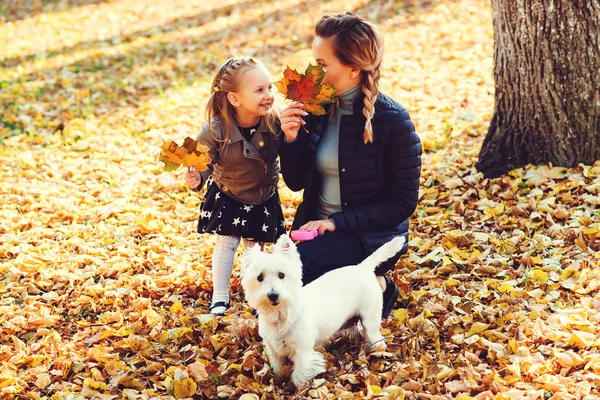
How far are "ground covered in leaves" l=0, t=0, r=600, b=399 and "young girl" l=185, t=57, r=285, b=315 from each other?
420 mm

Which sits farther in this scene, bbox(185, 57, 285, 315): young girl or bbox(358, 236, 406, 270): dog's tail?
bbox(185, 57, 285, 315): young girl

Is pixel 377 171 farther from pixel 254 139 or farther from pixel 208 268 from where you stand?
pixel 208 268

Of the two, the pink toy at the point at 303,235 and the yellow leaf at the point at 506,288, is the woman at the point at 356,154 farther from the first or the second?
the yellow leaf at the point at 506,288

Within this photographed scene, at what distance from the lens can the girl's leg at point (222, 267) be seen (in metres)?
4.01

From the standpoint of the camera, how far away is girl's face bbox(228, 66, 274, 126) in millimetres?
3703

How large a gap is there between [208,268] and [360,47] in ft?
6.26

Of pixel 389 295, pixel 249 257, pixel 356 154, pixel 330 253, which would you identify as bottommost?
pixel 389 295

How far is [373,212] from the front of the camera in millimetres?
3652

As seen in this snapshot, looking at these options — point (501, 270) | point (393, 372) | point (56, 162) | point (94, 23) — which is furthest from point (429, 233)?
point (94, 23)

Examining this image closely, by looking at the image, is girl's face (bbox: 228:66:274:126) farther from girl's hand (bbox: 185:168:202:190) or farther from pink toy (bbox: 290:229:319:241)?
pink toy (bbox: 290:229:319:241)

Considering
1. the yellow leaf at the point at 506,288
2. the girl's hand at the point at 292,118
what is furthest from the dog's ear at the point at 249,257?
the yellow leaf at the point at 506,288

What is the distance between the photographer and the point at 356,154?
3648mm

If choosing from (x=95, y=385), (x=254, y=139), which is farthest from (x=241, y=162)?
(x=95, y=385)

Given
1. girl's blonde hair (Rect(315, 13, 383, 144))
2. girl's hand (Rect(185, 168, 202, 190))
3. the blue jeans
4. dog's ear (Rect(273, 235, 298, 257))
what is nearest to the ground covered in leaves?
the blue jeans
